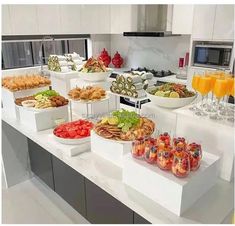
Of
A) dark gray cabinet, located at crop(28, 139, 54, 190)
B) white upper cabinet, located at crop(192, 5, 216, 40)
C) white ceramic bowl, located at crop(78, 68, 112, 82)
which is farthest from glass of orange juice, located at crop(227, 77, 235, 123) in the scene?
white upper cabinet, located at crop(192, 5, 216, 40)

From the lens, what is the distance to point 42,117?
1776 millimetres

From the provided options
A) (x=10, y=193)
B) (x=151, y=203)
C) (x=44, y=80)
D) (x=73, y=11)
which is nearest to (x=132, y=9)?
(x=73, y=11)

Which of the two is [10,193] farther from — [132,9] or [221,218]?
[132,9]

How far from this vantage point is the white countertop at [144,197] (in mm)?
1010

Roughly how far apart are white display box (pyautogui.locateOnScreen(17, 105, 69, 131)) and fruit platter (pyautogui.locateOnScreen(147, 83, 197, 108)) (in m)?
0.71

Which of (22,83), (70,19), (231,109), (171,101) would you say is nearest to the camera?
(231,109)

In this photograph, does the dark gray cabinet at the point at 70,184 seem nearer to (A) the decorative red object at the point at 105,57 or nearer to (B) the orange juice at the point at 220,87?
(B) the orange juice at the point at 220,87

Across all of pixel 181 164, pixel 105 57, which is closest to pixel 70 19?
pixel 105 57

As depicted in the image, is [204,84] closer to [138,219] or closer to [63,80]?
[138,219]

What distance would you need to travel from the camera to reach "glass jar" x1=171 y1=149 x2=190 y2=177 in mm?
980

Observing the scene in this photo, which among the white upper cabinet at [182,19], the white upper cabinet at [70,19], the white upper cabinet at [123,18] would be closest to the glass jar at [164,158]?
the white upper cabinet at [182,19]

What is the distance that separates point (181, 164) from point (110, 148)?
493mm

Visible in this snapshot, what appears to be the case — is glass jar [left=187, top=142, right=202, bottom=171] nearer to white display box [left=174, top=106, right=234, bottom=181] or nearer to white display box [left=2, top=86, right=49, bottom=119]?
white display box [left=174, top=106, right=234, bottom=181]

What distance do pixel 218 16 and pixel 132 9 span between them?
1362 mm
